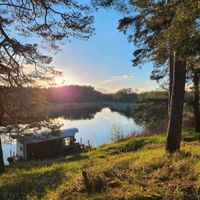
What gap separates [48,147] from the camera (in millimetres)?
23594

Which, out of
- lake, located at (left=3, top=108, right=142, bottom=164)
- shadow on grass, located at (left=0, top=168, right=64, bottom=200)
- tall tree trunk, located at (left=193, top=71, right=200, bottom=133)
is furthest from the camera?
lake, located at (left=3, top=108, right=142, bottom=164)

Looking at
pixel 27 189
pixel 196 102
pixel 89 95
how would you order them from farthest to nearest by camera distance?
pixel 89 95 → pixel 196 102 → pixel 27 189

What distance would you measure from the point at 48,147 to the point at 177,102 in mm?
17300

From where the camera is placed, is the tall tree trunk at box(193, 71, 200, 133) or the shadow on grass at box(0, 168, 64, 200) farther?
the tall tree trunk at box(193, 71, 200, 133)

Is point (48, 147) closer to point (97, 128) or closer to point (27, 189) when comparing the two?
point (27, 189)

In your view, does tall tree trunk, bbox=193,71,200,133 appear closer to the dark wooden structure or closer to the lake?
the lake

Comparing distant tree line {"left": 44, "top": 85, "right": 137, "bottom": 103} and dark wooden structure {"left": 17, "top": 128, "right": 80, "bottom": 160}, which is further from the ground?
distant tree line {"left": 44, "top": 85, "right": 137, "bottom": 103}

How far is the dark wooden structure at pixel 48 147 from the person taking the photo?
73.8 feet

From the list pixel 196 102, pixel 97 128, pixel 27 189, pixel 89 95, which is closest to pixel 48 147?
pixel 196 102

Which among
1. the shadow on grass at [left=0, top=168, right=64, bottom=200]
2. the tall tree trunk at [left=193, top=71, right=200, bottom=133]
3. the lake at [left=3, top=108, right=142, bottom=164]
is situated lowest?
the lake at [left=3, top=108, right=142, bottom=164]

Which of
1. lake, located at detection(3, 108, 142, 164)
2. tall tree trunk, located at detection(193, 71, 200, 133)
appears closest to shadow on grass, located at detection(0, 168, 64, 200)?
lake, located at detection(3, 108, 142, 164)

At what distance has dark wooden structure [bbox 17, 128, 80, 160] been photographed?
22500mm

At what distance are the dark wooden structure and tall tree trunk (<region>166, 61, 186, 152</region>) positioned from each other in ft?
48.6

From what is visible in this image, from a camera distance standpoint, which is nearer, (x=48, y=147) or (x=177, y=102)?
(x=177, y=102)
